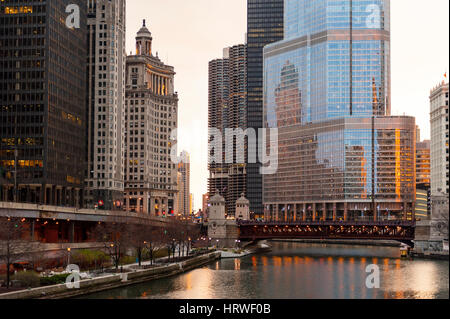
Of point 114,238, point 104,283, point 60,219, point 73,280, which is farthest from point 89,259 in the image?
point 73,280

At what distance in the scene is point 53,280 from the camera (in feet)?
308

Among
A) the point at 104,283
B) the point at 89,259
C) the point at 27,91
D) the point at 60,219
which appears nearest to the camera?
the point at 104,283

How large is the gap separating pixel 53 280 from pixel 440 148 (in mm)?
113623

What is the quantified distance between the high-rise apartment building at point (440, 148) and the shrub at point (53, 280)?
9196 cm

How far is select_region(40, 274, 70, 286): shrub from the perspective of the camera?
92.5 meters

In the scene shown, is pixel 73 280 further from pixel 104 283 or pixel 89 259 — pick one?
pixel 89 259

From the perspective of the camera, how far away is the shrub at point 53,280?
3643 inches

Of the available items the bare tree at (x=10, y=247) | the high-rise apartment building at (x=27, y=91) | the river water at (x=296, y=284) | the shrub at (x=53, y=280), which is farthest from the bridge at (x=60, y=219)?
the high-rise apartment building at (x=27, y=91)

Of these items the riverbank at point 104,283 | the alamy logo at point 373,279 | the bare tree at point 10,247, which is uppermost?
the bare tree at point 10,247

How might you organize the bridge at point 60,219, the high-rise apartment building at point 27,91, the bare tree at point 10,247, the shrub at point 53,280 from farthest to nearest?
the high-rise apartment building at point 27,91 < the bridge at point 60,219 < the shrub at point 53,280 < the bare tree at point 10,247

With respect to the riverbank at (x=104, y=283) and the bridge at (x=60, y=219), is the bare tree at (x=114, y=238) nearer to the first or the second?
the bridge at (x=60, y=219)
